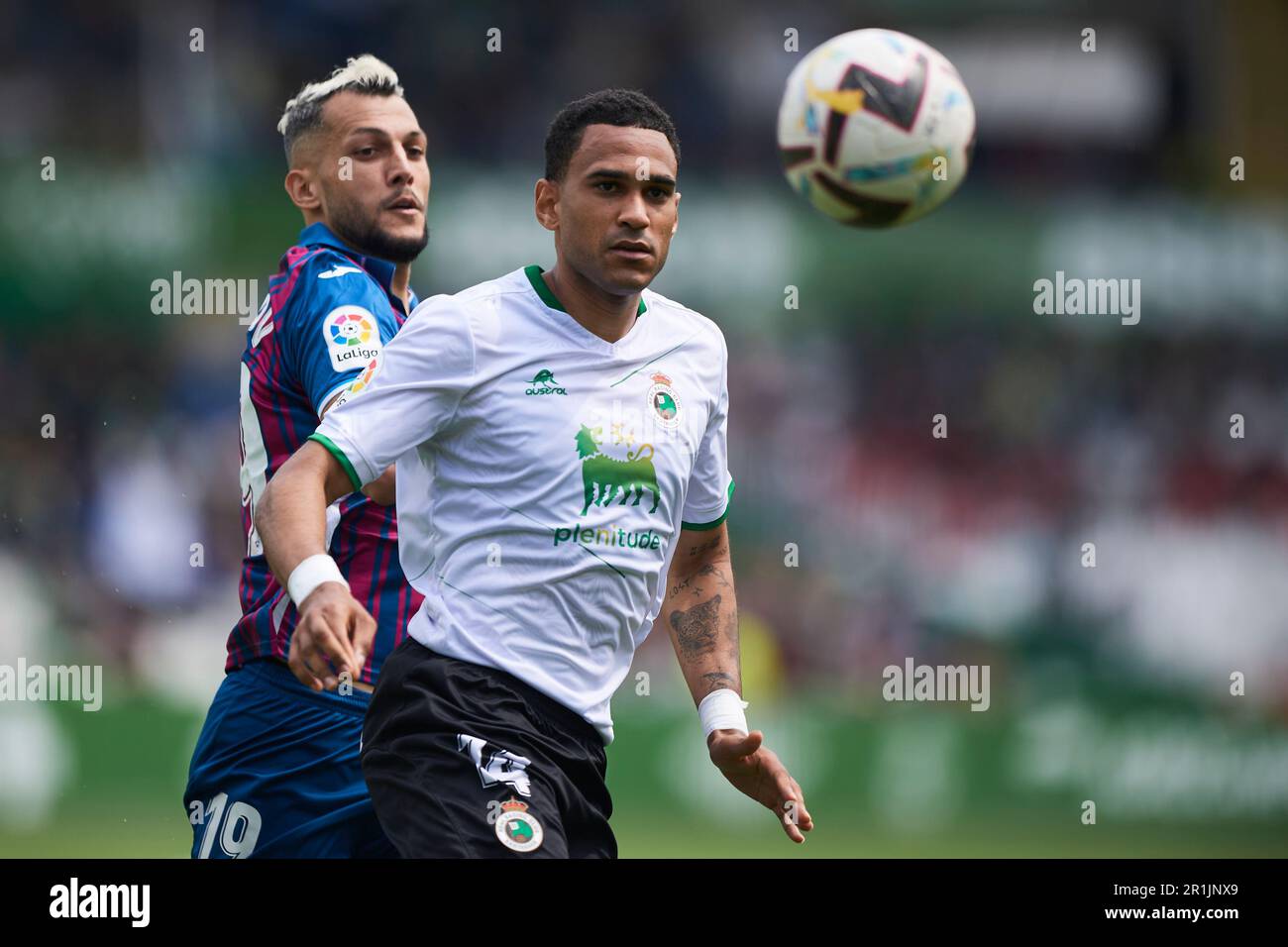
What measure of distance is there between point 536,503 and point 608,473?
20cm

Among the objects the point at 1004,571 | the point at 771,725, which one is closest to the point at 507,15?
the point at 1004,571

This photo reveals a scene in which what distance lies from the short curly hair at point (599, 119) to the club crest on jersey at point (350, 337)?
0.68 meters

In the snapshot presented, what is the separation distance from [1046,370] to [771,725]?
649cm

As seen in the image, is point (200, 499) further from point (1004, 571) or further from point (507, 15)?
point (507, 15)

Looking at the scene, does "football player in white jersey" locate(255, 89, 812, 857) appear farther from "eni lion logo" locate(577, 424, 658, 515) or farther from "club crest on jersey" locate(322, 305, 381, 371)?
"club crest on jersey" locate(322, 305, 381, 371)

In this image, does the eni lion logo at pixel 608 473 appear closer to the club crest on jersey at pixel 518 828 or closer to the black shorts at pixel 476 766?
the black shorts at pixel 476 766

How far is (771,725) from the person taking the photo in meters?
11.1

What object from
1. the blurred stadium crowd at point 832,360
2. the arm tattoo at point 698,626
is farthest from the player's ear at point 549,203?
the blurred stadium crowd at point 832,360

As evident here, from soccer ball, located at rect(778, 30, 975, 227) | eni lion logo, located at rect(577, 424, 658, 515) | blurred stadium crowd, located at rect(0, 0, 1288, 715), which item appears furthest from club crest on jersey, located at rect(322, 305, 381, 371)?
blurred stadium crowd, located at rect(0, 0, 1288, 715)

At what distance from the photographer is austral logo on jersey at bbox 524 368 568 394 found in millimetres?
4281

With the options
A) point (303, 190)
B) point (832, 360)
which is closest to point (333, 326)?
point (303, 190)

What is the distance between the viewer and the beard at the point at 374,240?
5.31 meters

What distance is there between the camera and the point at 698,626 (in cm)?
486

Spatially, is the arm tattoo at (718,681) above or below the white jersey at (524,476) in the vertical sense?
below
